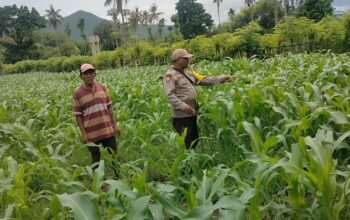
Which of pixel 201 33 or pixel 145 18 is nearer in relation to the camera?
pixel 201 33

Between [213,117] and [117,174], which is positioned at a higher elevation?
[213,117]

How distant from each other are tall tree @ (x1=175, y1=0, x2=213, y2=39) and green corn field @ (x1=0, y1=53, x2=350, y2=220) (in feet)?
132

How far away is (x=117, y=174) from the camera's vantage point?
440 cm

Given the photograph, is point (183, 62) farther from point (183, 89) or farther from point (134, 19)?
point (134, 19)

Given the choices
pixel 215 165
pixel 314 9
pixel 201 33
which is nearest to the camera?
pixel 215 165

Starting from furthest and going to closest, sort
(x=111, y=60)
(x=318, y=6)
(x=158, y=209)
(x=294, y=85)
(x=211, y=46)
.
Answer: (x=111, y=60), (x=318, y=6), (x=211, y=46), (x=294, y=85), (x=158, y=209)

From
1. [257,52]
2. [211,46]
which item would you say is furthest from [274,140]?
[211,46]

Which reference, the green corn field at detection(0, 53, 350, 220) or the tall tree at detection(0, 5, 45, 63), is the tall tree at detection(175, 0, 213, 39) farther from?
the green corn field at detection(0, 53, 350, 220)

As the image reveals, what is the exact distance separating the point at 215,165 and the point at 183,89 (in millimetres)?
924

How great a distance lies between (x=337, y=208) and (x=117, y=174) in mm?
2616

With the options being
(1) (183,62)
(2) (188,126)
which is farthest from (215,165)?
(1) (183,62)

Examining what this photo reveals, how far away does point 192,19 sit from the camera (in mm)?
47719

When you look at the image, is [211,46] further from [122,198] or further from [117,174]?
[122,198]

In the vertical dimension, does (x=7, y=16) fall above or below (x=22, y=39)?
above
